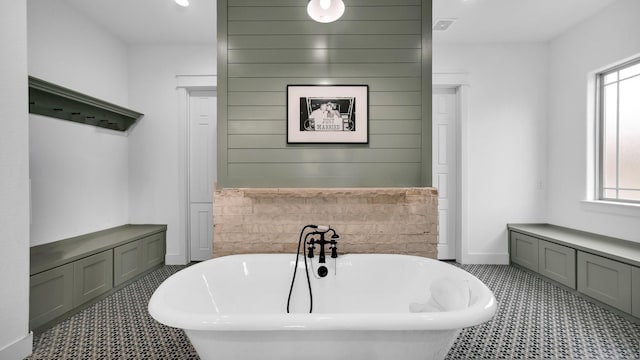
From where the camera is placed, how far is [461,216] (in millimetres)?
3639

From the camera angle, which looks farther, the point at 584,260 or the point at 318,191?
the point at 584,260

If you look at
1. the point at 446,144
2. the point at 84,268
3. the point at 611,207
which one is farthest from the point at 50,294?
the point at 611,207

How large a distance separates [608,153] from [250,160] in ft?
11.6

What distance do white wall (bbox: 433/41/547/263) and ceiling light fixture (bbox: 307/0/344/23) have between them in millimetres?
2262

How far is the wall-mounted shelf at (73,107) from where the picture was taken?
2355 millimetres

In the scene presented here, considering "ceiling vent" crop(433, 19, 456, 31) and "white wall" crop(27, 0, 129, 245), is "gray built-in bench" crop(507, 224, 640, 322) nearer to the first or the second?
"ceiling vent" crop(433, 19, 456, 31)

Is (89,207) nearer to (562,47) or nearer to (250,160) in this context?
(250,160)

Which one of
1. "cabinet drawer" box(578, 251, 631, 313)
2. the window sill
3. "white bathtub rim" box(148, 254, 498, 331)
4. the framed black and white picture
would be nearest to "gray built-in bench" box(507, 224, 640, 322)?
"cabinet drawer" box(578, 251, 631, 313)

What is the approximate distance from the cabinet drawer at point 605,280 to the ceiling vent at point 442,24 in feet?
8.21

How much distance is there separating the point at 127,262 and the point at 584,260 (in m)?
4.20

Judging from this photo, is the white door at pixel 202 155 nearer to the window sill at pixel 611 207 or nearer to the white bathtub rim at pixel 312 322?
the white bathtub rim at pixel 312 322

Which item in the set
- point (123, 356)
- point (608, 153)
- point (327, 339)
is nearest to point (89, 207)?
point (123, 356)

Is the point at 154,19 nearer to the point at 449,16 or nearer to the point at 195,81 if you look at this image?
the point at 195,81

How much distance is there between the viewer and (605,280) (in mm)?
2445
